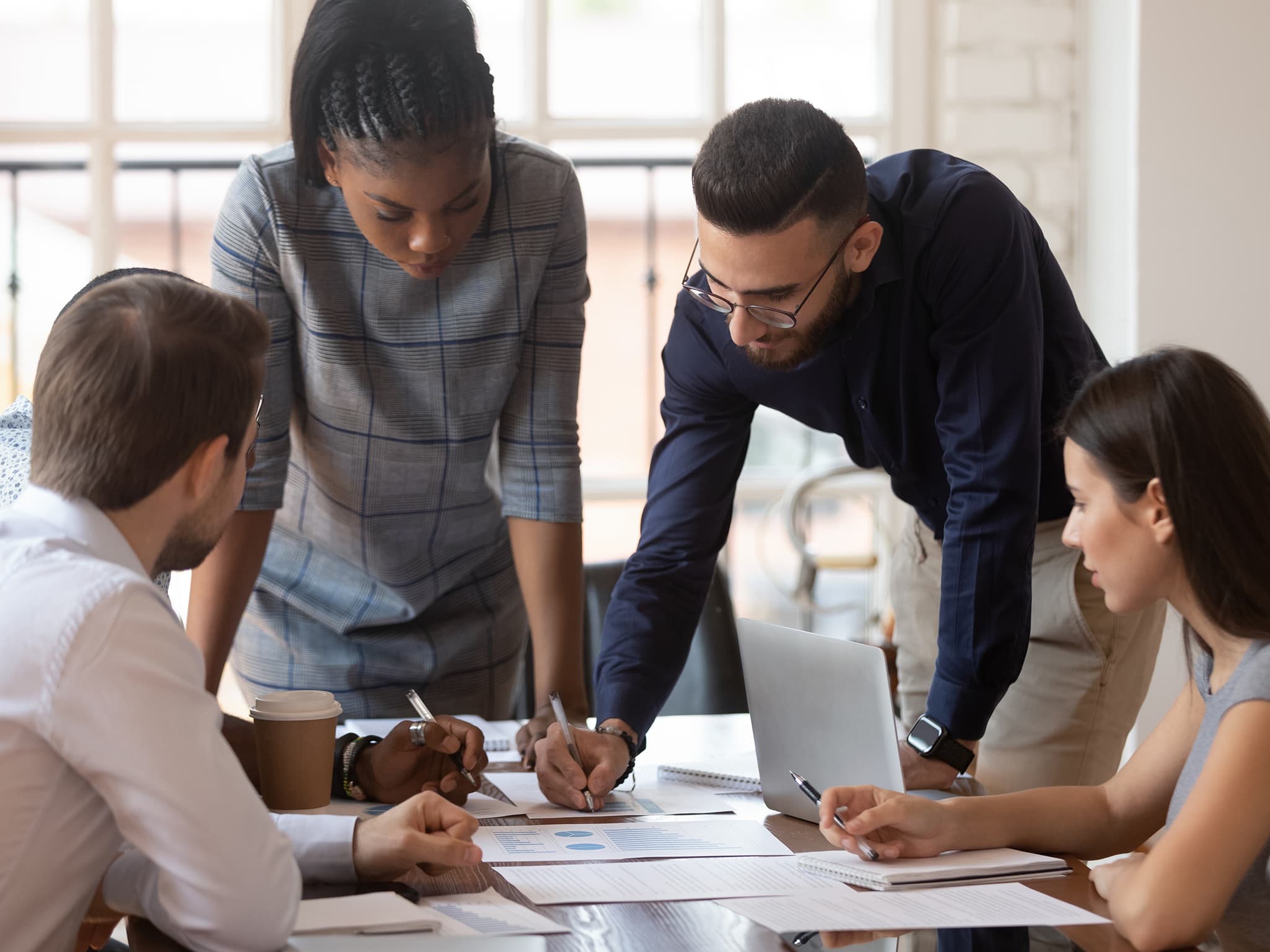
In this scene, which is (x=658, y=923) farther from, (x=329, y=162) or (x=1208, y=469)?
(x=329, y=162)

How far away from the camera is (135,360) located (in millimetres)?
921

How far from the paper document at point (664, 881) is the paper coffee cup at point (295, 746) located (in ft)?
0.85

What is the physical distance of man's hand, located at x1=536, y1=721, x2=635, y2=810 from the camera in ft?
4.31

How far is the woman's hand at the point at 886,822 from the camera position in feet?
3.64

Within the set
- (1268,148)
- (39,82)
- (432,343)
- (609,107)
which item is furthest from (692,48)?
(432,343)

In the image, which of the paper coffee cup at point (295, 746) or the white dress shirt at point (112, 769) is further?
the paper coffee cup at point (295, 746)

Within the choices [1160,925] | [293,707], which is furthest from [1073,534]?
[293,707]

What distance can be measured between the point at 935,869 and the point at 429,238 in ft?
2.77

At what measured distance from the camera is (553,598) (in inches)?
66.6

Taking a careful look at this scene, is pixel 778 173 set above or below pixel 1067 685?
above

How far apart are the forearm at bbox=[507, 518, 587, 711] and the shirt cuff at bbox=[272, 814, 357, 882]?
60 cm

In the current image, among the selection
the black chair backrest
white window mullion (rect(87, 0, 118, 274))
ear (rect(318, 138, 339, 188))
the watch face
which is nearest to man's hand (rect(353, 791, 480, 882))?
the watch face

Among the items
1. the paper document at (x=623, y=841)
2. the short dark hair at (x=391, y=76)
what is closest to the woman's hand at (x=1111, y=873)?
the paper document at (x=623, y=841)

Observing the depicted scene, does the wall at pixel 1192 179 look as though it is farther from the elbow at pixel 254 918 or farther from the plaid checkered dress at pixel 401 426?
the elbow at pixel 254 918
